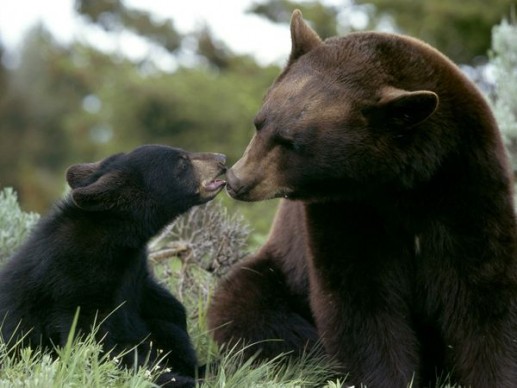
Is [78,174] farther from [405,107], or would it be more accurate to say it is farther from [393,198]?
[405,107]

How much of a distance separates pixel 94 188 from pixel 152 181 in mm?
408

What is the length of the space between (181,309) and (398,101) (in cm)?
178

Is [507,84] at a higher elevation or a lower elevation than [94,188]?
lower

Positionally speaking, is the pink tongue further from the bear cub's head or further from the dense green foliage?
the dense green foliage

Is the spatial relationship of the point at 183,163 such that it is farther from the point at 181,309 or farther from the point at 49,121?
the point at 49,121

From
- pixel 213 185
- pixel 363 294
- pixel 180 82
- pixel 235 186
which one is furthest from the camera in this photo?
pixel 180 82

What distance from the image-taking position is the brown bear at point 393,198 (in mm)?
4262

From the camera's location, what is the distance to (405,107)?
412 centimetres

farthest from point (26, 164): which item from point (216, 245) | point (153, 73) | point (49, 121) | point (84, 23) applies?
point (216, 245)

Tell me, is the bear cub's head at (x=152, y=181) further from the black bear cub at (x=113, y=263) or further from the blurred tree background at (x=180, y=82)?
the blurred tree background at (x=180, y=82)

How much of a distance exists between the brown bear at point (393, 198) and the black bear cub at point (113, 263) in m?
0.66

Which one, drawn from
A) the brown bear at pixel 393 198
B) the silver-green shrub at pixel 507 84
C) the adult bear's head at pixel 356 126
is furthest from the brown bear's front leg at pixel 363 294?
the silver-green shrub at pixel 507 84

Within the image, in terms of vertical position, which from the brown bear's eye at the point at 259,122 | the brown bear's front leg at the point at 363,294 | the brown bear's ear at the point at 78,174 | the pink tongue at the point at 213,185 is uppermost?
the brown bear's eye at the point at 259,122

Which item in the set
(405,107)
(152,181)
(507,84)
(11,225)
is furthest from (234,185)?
(507,84)
